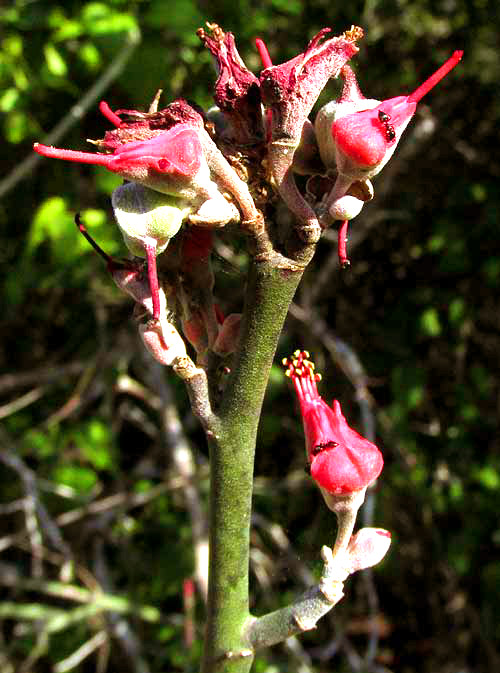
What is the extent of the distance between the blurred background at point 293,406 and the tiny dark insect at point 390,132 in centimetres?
146

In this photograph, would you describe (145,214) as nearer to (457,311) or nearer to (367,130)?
(367,130)

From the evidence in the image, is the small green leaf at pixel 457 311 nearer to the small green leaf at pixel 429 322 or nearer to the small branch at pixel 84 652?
the small green leaf at pixel 429 322

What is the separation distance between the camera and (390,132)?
2.27 ft

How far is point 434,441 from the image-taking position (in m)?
2.55

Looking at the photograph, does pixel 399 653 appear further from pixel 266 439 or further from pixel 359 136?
pixel 359 136

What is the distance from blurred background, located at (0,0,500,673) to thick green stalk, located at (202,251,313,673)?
4.31 ft

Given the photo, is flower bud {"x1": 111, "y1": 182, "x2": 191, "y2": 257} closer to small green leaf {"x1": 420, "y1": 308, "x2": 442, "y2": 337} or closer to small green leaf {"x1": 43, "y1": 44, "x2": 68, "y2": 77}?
small green leaf {"x1": 43, "y1": 44, "x2": 68, "y2": 77}

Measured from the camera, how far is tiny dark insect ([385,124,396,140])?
0.69 m

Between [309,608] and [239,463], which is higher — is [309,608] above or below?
below

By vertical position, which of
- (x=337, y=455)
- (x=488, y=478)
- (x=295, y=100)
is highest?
(x=488, y=478)

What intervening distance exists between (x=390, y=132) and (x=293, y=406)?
1.99m

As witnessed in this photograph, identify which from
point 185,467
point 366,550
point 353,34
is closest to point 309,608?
point 366,550

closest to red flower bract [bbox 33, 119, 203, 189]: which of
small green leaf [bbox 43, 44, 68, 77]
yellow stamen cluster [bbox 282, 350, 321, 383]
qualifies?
yellow stamen cluster [bbox 282, 350, 321, 383]

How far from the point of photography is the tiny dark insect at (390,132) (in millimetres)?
690
